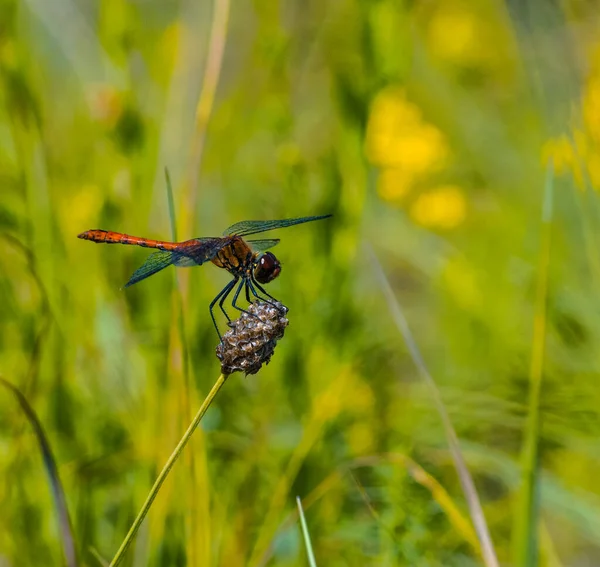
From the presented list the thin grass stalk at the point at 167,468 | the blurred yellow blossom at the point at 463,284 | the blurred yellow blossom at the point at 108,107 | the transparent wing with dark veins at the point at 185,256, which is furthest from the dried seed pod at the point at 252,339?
the blurred yellow blossom at the point at 463,284

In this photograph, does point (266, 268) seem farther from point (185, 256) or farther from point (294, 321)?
point (294, 321)

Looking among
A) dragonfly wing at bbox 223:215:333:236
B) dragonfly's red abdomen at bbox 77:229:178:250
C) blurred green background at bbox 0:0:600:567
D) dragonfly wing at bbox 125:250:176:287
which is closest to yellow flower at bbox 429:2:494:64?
blurred green background at bbox 0:0:600:567

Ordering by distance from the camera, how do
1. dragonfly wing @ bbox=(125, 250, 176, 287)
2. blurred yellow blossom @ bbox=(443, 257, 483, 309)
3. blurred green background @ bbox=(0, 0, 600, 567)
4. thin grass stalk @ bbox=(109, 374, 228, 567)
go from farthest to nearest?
1. blurred yellow blossom @ bbox=(443, 257, 483, 309)
2. blurred green background @ bbox=(0, 0, 600, 567)
3. dragonfly wing @ bbox=(125, 250, 176, 287)
4. thin grass stalk @ bbox=(109, 374, 228, 567)

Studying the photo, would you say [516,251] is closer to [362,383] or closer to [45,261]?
[362,383]

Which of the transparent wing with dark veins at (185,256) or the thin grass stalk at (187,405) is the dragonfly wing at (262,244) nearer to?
the transparent wing with dark veins at (185,256)

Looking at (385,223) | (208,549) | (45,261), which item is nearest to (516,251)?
(385,223)

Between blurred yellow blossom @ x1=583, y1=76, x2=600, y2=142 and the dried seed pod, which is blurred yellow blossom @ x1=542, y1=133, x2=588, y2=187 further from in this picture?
the dried seed pod

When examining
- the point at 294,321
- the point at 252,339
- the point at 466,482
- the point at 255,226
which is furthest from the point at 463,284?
the point at 252,339
